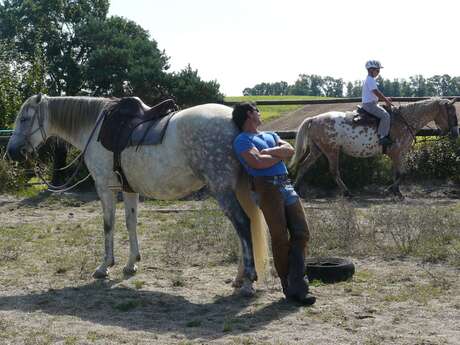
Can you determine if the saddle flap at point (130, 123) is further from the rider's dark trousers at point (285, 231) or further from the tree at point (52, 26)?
the tree at point (52, 26)

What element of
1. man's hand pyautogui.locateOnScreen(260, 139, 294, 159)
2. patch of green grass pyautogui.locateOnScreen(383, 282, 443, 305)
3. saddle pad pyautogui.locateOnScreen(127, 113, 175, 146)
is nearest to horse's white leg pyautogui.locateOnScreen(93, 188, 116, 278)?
saddle pad pyautogui.locateOnScreen(127, 113, 175, 146)

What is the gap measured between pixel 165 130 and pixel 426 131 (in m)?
10.5

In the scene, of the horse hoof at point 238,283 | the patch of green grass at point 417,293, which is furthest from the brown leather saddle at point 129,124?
the patch of green grass at point 417,293

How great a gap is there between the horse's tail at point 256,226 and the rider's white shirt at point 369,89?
748 centimetres

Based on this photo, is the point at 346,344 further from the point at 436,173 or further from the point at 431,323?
the point at 436,173

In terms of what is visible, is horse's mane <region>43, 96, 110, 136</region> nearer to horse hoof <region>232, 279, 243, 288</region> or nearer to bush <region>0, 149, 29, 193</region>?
horse hoof <region>232, 279, 243, 288</region>

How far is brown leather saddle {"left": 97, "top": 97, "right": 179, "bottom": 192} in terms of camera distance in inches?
293

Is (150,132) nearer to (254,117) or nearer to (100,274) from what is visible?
(254,117)

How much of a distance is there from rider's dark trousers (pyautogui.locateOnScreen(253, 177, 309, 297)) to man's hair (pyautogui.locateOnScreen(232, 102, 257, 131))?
1.92 ft

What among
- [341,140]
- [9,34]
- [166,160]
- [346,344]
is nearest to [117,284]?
[166,160]

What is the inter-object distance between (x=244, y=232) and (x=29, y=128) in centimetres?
340

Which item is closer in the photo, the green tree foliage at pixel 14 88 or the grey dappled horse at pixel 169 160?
the grey dappled horse at pixel 169 160

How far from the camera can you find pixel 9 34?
1875 inches

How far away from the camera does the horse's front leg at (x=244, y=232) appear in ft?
21.6
